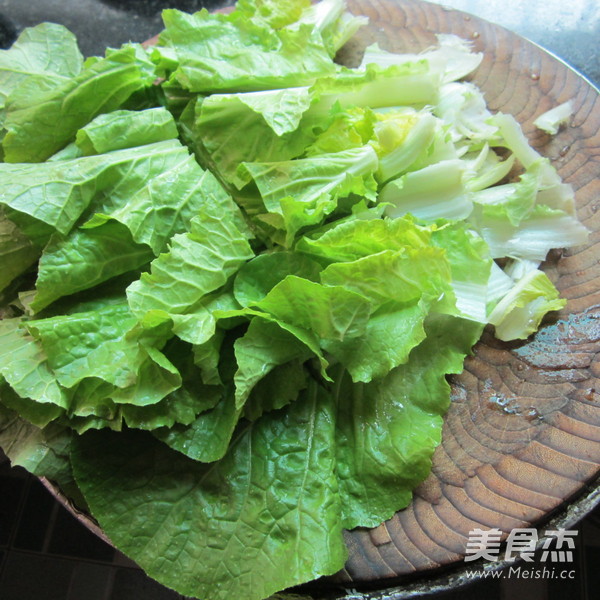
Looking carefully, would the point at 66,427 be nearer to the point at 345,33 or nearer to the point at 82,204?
the point at 82,204

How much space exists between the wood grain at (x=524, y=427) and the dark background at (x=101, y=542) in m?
0.56

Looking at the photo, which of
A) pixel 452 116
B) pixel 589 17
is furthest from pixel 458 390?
pixel 589 17

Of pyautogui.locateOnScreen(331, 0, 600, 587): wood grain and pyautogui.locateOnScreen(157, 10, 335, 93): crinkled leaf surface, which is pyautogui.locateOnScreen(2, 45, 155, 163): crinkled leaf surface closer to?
pyautogui.locateOnScreen(157, 10, 335, 93): crinkled leaf surface

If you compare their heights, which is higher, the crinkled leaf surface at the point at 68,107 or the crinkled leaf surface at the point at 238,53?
the crinkled leaf surface at the point at 238,53

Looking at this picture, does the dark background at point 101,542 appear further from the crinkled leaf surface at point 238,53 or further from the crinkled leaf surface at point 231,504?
the crinkled leaf surface at point 238,53

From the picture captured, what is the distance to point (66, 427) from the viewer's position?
108cm

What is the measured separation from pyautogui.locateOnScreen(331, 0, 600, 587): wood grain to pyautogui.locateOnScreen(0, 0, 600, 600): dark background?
0.56 m

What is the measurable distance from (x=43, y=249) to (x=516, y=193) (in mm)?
1026

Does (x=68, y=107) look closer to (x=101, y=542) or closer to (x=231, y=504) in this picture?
(x=231, y=504)

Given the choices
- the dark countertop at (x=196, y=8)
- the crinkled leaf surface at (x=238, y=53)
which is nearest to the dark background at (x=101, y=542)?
the dark countertop at (x=196, y=8)

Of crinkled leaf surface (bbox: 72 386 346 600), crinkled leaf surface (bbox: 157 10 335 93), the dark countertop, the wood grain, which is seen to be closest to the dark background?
the dark countertop

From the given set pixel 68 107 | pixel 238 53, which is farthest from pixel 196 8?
pixel 68 107

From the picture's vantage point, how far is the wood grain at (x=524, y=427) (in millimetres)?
1031

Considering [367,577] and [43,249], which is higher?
[43,249]
